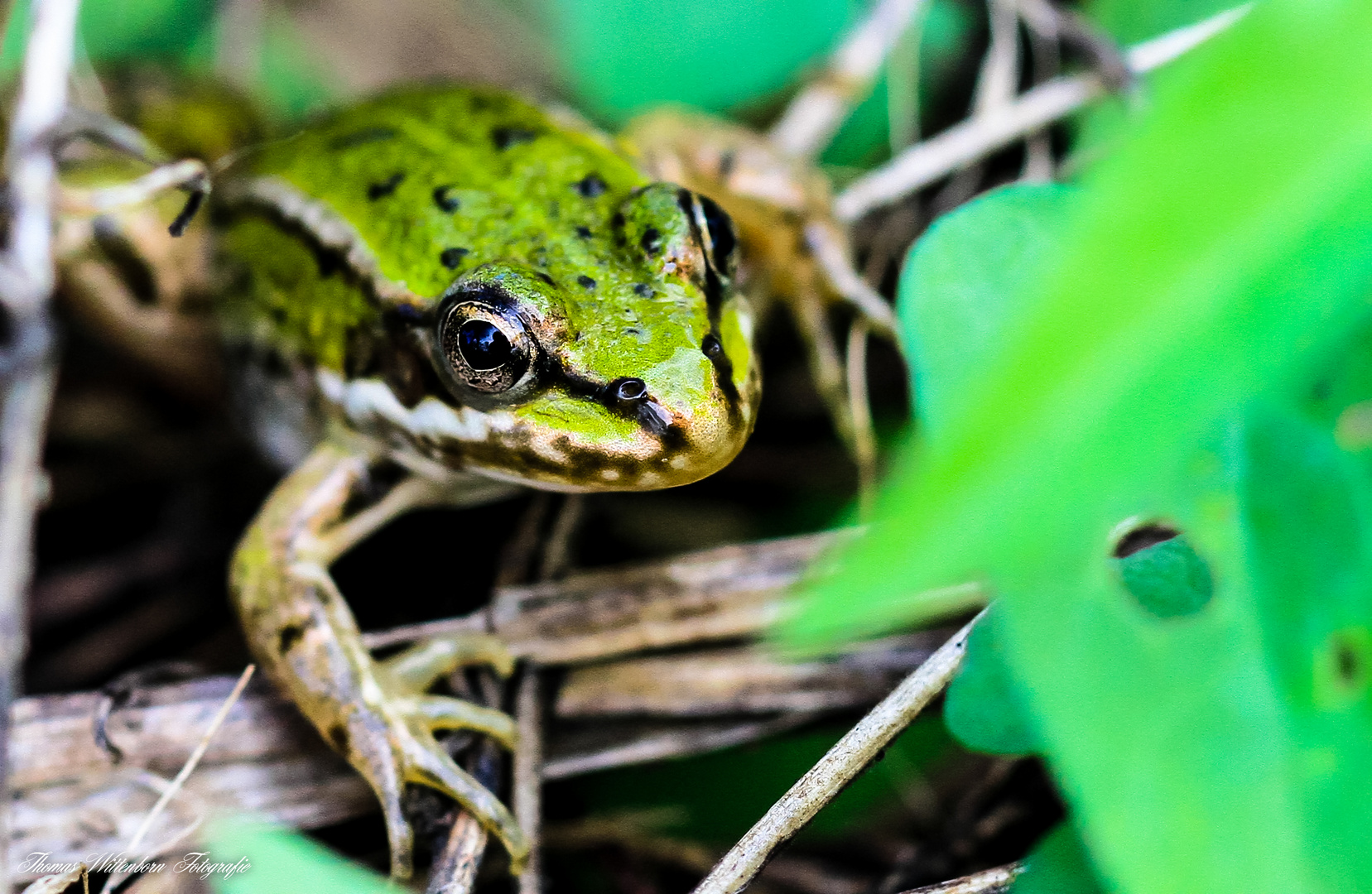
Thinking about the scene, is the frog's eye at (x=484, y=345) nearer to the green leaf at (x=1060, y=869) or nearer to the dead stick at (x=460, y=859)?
the dead stick at (x=460, y=859)

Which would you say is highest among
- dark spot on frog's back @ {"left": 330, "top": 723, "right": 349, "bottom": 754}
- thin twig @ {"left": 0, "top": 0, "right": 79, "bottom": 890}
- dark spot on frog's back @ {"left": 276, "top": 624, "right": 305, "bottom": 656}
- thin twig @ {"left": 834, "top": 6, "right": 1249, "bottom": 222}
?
thin twig @ {"left": 834, "top": 6, "right": 1249, "bottom": 222}

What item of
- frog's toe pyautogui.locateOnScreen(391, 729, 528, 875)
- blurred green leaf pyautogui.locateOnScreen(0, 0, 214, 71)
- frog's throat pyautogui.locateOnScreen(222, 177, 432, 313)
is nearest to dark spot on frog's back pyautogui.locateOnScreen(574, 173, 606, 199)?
frog's throat pyautogui.locateOnScreen(222, 177, 432, 313)

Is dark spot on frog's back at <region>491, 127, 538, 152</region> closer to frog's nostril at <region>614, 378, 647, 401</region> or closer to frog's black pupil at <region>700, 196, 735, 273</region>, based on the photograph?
frog's black pupil at <region>700, 196, 735, 273</region>

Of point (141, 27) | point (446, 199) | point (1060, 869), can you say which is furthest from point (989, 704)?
point (141, 27)

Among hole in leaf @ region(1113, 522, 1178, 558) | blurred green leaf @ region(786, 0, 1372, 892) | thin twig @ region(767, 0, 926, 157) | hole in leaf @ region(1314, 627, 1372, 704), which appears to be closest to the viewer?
blurred green leaf @ region(786, 0, 1372, 892)

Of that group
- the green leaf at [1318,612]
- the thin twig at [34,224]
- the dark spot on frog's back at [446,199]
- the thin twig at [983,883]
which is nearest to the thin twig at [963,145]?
the dark spot on frog's back at [446,199]

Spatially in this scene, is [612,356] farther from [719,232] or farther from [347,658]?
[347,658]

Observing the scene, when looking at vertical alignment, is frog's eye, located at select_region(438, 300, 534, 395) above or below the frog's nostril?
above
